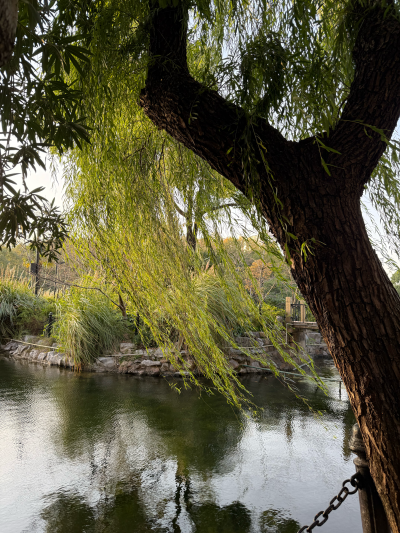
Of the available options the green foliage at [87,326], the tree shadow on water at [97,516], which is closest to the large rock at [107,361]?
the green foliage at [87,326]

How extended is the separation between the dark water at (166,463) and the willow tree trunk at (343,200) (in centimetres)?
152

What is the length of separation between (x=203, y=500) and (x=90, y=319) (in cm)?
457

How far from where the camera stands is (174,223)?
7.31ft

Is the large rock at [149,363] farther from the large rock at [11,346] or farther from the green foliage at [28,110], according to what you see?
the green foliage at [28,110]

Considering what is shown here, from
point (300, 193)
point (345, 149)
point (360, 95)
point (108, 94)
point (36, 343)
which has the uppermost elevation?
point (108, 94)

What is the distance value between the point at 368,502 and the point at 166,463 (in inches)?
76.4

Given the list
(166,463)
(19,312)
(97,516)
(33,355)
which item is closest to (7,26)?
(97,516)

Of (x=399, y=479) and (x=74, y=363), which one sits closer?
(x=399, y=479)

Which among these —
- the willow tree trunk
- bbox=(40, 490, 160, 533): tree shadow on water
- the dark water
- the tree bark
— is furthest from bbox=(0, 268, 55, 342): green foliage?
the tree bark

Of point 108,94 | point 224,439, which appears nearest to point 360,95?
point 108,94

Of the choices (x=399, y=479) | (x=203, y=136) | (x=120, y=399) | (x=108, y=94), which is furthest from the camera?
(x=120, y=399)

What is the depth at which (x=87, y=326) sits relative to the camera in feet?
21.6

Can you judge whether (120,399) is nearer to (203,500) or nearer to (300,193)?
(203,500)

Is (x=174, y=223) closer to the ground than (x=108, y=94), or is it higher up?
closer to the ground
